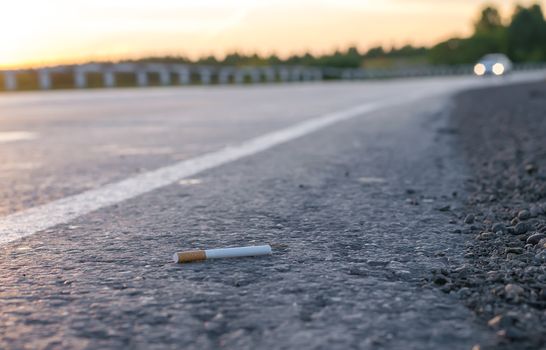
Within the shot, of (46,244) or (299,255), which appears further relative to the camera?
(46,244)

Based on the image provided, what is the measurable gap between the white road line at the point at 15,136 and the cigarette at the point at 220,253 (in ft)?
17.2

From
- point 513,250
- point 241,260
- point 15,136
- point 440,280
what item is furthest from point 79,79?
point 440,280

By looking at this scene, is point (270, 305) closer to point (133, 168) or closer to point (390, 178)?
point (390, 178)

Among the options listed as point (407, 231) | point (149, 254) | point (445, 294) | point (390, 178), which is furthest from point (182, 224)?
point (390, 178)

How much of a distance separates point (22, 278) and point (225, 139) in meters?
4.74

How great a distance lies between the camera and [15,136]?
768 centimetres

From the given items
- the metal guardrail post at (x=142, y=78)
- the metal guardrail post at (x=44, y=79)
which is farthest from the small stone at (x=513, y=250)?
the metal guardrail post at (x=142, y=78)

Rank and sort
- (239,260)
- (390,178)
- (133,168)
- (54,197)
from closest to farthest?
(239,260) < (54,197) < (390,178) < (133,168)

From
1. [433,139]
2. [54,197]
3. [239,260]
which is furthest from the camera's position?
[433,139]

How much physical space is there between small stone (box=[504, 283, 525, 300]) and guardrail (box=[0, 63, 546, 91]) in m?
24.9

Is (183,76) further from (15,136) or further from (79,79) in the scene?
(15,136)

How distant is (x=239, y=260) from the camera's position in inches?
97.0

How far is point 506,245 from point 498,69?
4421cm

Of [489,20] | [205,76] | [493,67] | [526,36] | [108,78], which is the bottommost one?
[493,67]
